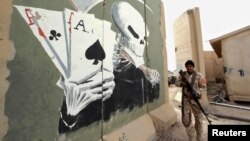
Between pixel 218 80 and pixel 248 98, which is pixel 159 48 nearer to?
pixel 248 98

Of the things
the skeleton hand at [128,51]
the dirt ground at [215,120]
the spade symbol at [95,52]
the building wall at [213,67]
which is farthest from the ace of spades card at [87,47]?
the building wall at [213,67]

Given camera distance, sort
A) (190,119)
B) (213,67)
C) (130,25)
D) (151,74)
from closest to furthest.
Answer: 1. (130,25)
2. (190,119)
3. (151,74)
4. (213,67)

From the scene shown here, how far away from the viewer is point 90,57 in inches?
131

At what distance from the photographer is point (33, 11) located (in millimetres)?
2494

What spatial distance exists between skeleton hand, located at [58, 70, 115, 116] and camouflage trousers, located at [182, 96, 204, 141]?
1.71 meters

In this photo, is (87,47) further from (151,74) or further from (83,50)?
(151,74)

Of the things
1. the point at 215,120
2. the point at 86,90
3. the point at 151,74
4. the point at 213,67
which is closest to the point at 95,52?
the point at 86,90

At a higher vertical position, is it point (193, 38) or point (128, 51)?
point (193, 38)

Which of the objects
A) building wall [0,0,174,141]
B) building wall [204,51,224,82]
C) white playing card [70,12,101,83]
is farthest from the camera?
building wall [204,51,224,82]

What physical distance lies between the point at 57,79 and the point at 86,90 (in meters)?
0.54

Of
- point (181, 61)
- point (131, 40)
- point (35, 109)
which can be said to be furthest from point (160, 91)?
point (181, 61)

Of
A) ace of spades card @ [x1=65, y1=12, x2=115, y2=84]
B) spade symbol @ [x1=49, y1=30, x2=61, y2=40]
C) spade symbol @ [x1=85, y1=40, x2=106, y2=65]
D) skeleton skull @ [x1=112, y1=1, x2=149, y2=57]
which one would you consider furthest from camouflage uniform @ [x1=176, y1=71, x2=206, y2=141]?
spade symbol @ [x1=49, y1=30, x2=61, y2=40]

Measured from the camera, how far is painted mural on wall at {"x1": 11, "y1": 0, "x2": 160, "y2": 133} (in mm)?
2725

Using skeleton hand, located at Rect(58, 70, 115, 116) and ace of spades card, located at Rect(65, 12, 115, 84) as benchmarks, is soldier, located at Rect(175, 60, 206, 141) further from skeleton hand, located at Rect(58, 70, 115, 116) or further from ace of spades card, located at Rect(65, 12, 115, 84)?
ace of spades card, located at Rect(65, 12, 115, 84)
